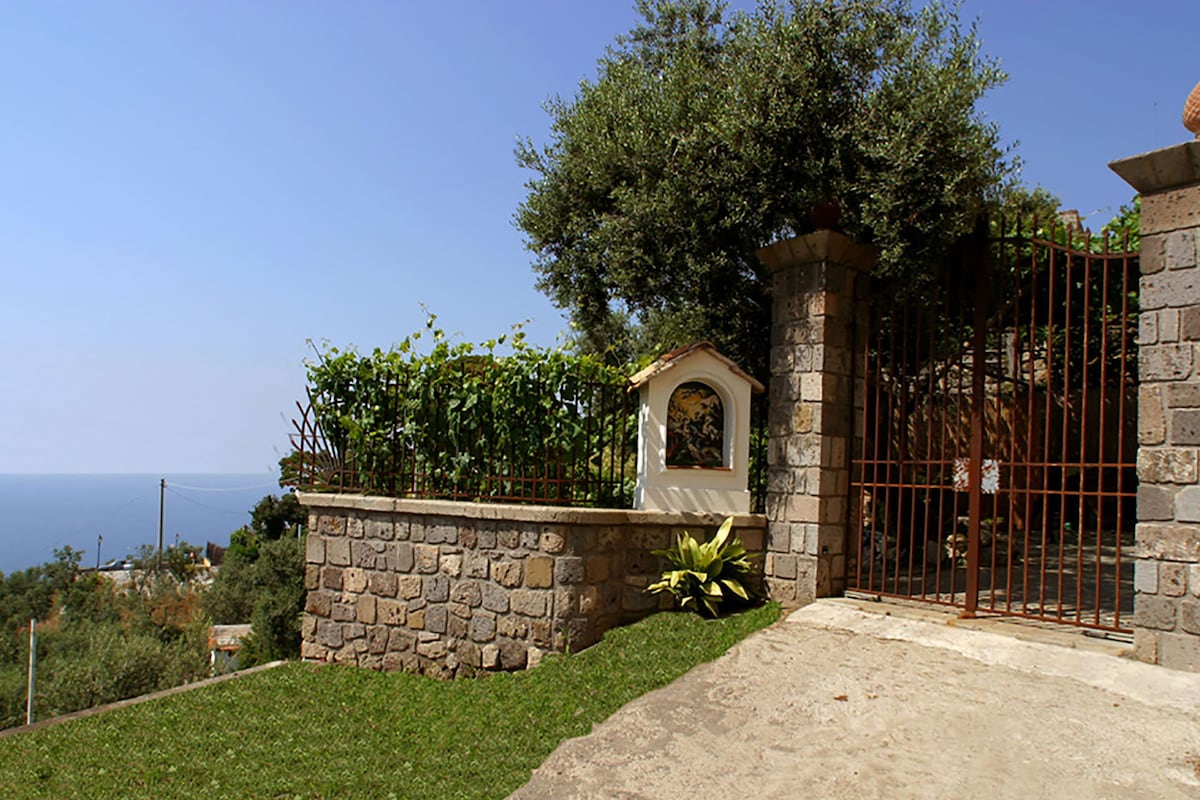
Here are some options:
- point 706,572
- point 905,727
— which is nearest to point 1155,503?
point 905,727

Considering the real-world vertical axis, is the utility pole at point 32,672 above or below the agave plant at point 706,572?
below

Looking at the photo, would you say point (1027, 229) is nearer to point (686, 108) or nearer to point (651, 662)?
point (686, 108)

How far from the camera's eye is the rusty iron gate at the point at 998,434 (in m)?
6.30

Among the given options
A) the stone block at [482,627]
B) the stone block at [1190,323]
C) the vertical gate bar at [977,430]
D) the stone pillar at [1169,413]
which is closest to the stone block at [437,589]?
the stone block at [482,627]

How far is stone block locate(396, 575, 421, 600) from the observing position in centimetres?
805

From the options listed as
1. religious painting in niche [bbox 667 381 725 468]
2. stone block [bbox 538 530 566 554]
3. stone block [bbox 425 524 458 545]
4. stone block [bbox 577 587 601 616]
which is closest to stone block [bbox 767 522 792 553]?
religious painting in niche [bbox 667 381 725 468]

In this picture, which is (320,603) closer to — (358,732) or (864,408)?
(358,732)

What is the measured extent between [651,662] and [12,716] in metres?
19.6

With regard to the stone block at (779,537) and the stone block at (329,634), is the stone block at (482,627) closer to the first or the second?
the stone block at (329,634)

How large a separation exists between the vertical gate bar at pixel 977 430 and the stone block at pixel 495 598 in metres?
3.81

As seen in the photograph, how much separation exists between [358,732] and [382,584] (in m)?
2.07

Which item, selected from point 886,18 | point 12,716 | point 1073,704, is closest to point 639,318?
point 886,18

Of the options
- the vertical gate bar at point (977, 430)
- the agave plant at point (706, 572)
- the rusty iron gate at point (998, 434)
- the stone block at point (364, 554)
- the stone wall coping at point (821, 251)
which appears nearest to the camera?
the rusty iron gate at point (998, 434)

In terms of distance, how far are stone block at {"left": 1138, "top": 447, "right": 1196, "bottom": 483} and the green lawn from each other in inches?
115
